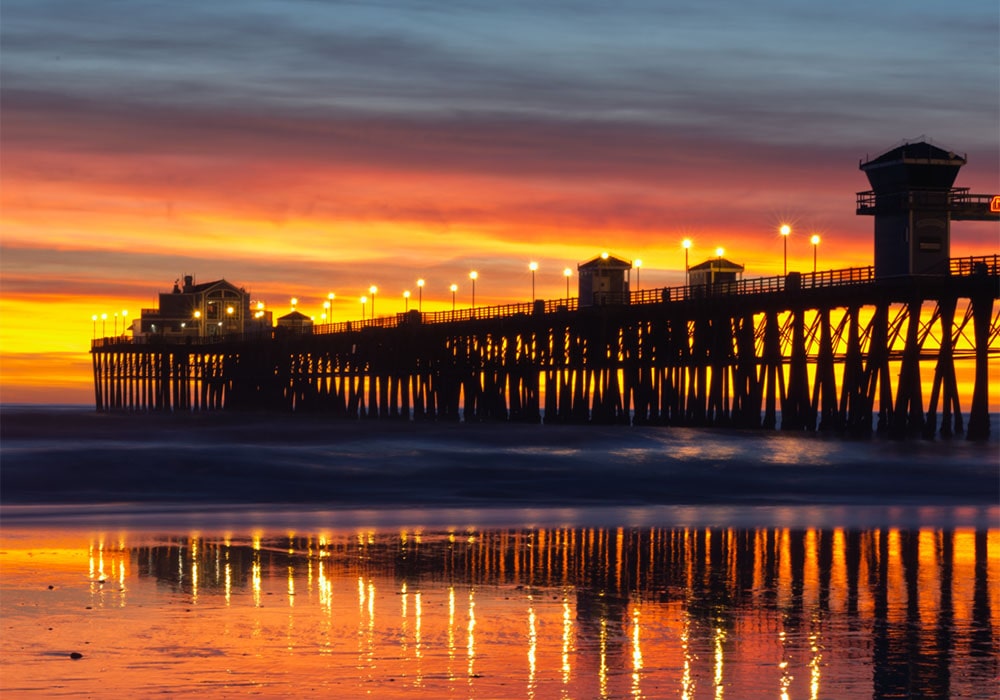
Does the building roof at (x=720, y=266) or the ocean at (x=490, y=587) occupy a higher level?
the building roof at (x=720, y=266)

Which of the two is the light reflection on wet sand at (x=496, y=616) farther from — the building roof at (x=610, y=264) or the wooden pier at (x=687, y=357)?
the building roof at (x=610, y=264)

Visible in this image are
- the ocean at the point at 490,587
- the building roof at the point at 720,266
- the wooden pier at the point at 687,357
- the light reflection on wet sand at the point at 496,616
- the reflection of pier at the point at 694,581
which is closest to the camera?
the light reflection on wet sand at the point at 496,616

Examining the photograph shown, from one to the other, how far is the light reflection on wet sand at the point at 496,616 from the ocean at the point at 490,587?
0.04 metres

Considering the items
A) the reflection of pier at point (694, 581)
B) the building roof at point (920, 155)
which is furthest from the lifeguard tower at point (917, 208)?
the reflection of pier at point (694, 581)

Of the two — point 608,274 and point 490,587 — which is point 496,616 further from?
point 608,274

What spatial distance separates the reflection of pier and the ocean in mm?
48

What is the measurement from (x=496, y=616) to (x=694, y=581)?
3.26m

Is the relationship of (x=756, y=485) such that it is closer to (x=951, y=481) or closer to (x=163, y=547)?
(x=951, y=481)

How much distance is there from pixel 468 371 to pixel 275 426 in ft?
35.9

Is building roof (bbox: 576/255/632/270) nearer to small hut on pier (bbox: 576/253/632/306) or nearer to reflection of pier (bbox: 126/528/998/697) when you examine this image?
small hut on pier (bbox: 576/253/632/306)

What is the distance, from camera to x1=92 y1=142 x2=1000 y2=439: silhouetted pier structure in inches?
2007

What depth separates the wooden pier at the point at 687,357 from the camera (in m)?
50.8

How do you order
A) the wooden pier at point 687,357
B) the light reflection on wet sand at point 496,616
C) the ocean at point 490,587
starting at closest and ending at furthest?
the light reflection on wet sand at point 496,616
the ocean at point 490,587
the wooden pier at point 687,357

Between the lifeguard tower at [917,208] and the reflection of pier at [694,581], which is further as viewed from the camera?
the lifeguard tower at [917,208]
